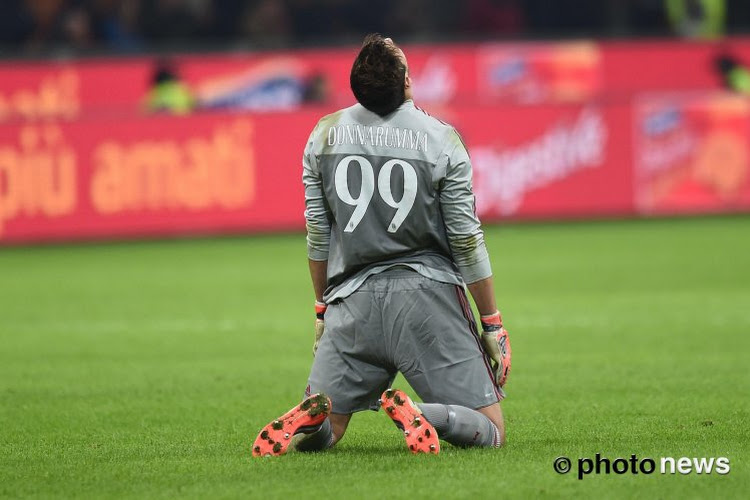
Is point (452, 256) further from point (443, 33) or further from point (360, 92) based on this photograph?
point (443, 33)

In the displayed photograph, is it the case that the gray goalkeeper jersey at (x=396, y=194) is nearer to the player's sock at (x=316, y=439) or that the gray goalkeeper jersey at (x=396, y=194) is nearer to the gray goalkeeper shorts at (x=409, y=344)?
the gray goalkeeper shorts at (x=409, y=344)

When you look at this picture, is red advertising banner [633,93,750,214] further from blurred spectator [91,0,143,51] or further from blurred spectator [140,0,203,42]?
blurred spectator [91,0,143,51]

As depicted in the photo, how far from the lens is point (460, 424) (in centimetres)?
586

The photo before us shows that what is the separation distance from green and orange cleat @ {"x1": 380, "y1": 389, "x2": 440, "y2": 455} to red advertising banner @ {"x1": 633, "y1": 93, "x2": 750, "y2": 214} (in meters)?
13.8

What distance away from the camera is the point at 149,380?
8742 millimetres

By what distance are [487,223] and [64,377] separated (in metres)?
10.8

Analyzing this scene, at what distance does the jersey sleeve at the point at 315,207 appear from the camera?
6.11 metres

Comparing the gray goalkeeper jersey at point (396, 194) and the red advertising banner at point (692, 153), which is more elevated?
the gray goalkeeper jersey at point (396, 194)

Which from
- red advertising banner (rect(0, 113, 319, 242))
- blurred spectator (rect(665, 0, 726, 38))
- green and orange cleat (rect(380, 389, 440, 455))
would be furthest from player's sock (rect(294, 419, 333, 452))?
blurred spectator (rect(665, 0, 726, 38))

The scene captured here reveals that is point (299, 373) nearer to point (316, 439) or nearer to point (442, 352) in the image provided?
point (316, 439)

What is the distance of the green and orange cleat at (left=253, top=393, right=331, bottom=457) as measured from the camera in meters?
5.79

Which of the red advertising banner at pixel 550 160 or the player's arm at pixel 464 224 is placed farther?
the red advertising banner at pixel 550 160

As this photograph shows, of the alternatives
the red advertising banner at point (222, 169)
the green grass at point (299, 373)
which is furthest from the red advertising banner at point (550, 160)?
the green grass at point (299, 373)

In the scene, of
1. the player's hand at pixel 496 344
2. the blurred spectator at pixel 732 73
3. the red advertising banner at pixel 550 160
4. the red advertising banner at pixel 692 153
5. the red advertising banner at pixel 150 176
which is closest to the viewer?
the player's hand at pixel 496 344
